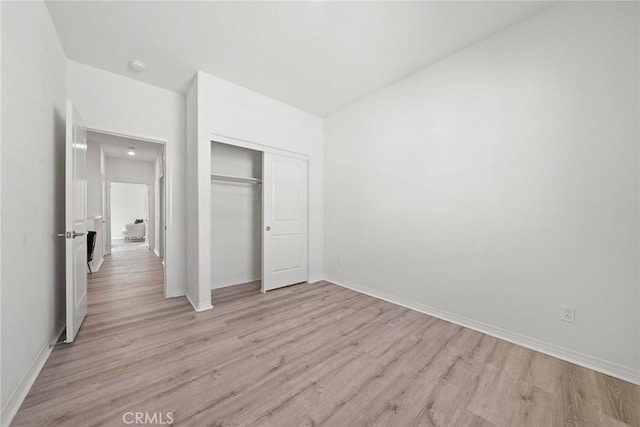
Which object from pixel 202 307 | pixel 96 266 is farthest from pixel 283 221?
pixel 96 266

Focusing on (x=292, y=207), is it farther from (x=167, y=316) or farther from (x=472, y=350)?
(x=472, y=350)

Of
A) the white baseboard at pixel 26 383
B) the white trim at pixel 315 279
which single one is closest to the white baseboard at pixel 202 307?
the white baseboard at pixel 26 383

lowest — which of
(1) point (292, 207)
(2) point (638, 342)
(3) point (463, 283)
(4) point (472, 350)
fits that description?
(4) point (472, 350)

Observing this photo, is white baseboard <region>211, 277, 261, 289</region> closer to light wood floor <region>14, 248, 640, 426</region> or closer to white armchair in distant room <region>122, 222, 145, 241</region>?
light wood floor <region>14, 248, 640, 426</region>

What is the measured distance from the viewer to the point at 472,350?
1985 mm

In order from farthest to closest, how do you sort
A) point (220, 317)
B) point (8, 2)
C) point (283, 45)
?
point (220, 317), point (283, 45), point (8, 2)

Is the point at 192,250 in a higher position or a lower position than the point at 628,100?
lower

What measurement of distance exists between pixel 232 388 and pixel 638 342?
8.90ft

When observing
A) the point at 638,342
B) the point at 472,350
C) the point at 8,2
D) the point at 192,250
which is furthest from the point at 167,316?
the point at 638,342

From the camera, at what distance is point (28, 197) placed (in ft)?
5.21

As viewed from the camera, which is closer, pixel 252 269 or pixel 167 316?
pixel 167 316

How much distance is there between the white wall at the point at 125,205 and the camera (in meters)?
10.1

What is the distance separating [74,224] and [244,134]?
→ 190 centimetres

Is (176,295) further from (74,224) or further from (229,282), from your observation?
(74,224)
